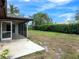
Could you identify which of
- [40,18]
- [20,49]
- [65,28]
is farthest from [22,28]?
[40,18]

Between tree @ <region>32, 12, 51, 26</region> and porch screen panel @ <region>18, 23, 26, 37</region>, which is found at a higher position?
tree @ <region>32, 12, 51, 26</region>

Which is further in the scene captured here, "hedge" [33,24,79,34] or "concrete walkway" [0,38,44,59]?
"hedge" [33,24,79,34]

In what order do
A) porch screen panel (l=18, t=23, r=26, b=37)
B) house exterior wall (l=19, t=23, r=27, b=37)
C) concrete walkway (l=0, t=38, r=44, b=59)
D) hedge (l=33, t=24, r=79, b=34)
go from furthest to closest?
hedge (l=33, t=24, r=79, b=34) < porch screen panel (l=18, t=23, r=26, b=37) < house exterior wall (l=19, t=23, r=27, b=37) < concrete walkway (l=0, t=38, r=44, b=59)

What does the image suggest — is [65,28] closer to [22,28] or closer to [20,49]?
[22,28]

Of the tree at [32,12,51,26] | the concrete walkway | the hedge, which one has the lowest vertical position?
the concrete walkway

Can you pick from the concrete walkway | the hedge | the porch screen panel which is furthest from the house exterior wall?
the hedge

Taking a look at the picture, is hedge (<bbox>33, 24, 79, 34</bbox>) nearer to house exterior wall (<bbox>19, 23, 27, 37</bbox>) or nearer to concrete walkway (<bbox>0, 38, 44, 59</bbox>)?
house exterior wall (<bbox>19, 23, 27, 37</bbox>)

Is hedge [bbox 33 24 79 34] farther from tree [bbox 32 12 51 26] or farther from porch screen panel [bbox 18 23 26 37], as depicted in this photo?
porch screen panel [bbox 18 23 26 37]

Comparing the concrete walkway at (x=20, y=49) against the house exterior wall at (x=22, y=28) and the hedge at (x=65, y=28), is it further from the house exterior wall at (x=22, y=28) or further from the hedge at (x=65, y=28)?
the hedge at (x=65, y=28)

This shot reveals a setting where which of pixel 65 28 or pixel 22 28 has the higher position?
pixel 22 28

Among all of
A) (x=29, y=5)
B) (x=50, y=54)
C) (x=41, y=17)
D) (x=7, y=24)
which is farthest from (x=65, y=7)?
(x=50, y=54)

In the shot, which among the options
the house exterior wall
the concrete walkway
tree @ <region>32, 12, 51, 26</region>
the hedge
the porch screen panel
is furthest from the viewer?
tree @ <region>32, 12, 51, 26</region>

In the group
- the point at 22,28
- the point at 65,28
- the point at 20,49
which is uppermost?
the point at 22,28


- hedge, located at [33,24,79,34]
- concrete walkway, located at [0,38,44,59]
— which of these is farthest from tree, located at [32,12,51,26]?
concrete walkway, located at [0,38,44,59]
